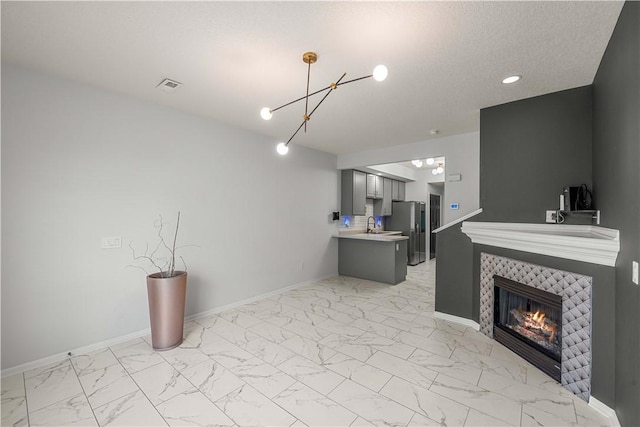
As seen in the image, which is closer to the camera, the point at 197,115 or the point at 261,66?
the point at 261,66

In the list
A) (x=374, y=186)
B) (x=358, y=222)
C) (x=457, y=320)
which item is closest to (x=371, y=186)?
(x=374, y=186)

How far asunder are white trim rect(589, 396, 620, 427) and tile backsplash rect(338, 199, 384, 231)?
4720 mm

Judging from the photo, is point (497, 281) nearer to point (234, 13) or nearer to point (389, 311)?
point (389, 311)

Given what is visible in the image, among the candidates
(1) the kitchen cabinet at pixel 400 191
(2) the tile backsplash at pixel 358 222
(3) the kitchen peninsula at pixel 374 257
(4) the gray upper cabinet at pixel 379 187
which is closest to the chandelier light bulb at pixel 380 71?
(3) the kitchen peninsula at pixel 374 257

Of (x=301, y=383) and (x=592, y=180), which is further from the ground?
(x=592, y=180)

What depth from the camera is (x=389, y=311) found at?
13.1ft

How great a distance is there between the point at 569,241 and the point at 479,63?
166cm

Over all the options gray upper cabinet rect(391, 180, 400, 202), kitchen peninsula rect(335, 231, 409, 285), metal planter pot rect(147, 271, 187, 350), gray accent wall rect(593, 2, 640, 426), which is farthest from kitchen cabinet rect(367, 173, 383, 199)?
metal planter pot rect(147, 271, 187, 350)

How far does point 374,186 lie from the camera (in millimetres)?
6785

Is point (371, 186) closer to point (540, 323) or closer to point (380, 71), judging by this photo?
point (540, 323)

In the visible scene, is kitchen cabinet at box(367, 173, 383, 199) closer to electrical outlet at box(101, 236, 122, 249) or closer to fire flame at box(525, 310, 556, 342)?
fire flame at box(525, 310, 556, 342)

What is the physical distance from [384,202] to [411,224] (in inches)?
37.9

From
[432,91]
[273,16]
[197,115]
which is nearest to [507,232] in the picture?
[432,91]

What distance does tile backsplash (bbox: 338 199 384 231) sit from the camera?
6.45 meters
